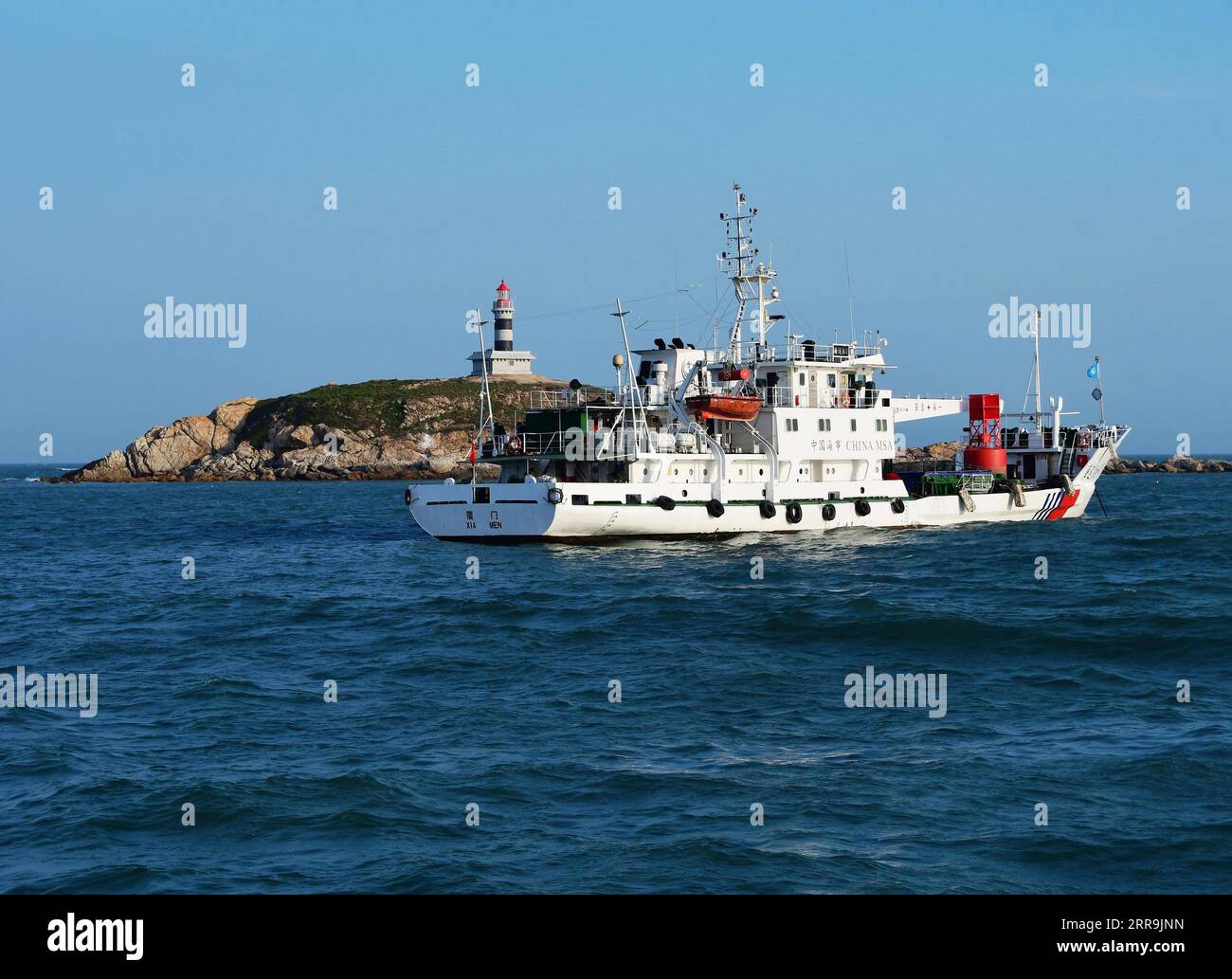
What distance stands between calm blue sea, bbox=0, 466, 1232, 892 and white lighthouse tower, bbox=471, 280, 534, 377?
362 ft

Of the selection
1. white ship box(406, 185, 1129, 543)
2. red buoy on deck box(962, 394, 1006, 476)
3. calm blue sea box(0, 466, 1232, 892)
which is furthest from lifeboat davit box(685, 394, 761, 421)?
red buoy on deck box(962, 394, 1006, 476)

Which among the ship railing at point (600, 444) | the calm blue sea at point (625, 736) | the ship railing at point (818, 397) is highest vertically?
the ship railing at point (818, 397)

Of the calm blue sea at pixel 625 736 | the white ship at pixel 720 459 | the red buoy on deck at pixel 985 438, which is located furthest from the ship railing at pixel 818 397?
the calm blue sea at pixel 625 736

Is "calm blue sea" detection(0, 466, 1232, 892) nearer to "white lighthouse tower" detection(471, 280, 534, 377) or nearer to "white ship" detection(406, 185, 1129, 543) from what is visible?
"white ship" detection(406, 185, 1129, 543)

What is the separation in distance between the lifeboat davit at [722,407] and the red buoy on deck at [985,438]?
15.3 metres

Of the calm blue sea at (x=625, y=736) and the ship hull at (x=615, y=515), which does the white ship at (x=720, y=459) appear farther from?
the calm blue sea at (x=625, y=736)

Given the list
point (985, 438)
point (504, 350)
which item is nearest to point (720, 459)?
point (985, 438)

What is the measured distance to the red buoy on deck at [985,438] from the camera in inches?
2243

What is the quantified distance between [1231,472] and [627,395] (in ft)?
438

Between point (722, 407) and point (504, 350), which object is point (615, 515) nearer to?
point (722, 407)

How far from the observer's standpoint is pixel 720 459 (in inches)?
1843

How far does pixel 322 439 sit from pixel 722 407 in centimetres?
11641

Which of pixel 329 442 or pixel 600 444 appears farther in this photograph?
pixel 329 442

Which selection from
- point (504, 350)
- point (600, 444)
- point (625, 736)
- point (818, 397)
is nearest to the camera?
point (625, 736)
